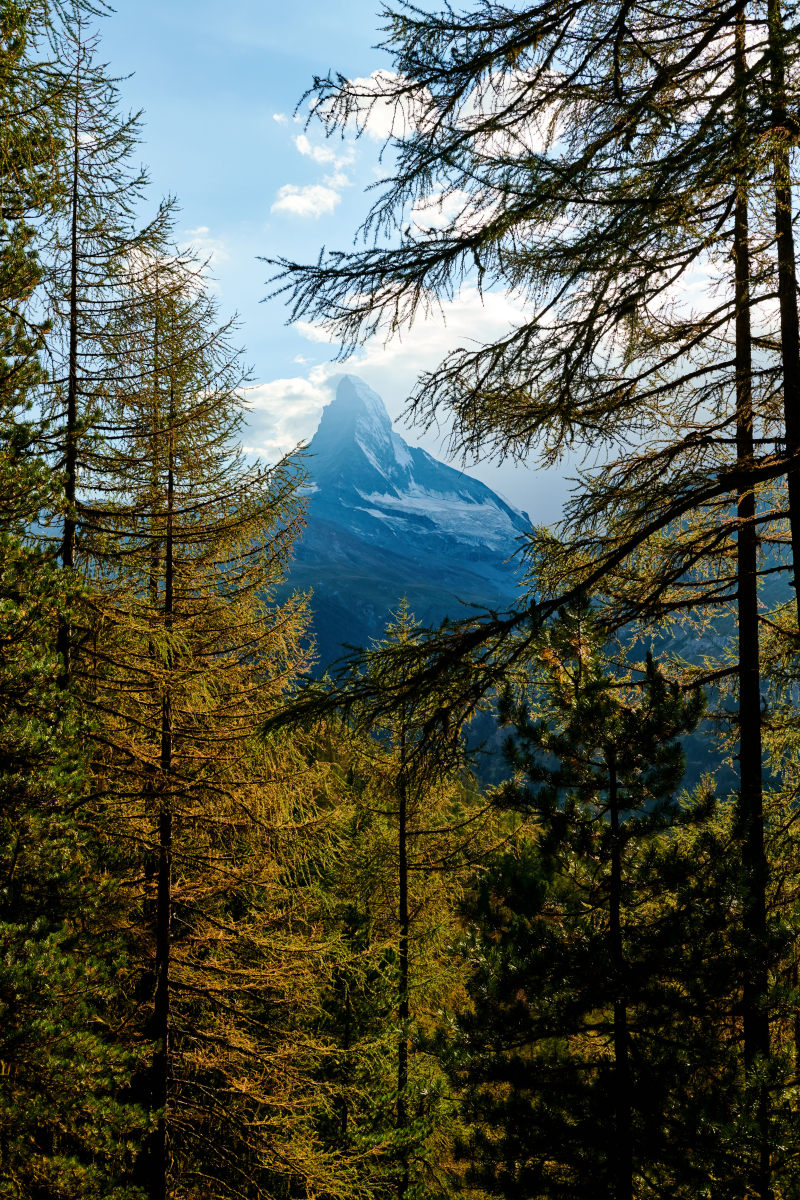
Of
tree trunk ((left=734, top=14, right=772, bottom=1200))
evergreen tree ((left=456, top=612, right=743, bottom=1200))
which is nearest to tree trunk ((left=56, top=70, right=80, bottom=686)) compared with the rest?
evergreen tree ((left=456, top=612, right=743, bottom=1200))

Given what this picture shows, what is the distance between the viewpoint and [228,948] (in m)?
7.72

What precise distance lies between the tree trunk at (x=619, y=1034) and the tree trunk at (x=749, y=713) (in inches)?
30.3

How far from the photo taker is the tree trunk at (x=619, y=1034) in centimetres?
423

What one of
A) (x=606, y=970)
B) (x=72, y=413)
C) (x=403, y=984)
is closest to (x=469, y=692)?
(x=606, y=970)

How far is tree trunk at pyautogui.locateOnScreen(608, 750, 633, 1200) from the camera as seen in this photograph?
4.23 m

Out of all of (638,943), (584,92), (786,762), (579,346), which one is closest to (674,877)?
(638,943)

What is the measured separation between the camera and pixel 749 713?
5.75 metres

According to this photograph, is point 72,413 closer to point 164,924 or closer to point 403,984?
point 164,924

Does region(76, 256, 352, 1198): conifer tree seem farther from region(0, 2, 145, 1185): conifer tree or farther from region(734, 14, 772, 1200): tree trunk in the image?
region(734, 14, 772, 1200): tree trunk

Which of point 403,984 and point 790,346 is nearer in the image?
point 790,346

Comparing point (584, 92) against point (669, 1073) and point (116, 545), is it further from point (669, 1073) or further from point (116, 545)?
point (669, 1073)

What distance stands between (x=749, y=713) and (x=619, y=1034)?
288cm

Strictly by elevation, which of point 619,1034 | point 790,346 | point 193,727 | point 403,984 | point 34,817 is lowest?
point 403,984

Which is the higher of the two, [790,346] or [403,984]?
[790,346]
